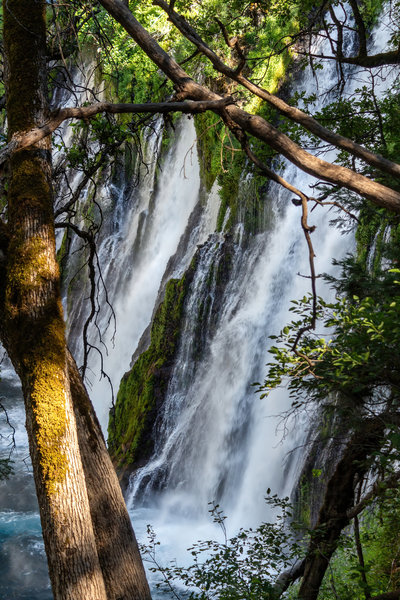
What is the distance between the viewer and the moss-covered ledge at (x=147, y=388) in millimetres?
13133

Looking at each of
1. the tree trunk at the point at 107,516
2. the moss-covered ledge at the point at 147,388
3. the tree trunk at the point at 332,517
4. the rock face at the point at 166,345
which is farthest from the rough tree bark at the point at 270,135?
the moss-covered ledge at the point at 147,388

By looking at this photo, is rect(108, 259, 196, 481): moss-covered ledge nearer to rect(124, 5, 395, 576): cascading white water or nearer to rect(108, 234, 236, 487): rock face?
rect(108, 234, 236, 487): rock face

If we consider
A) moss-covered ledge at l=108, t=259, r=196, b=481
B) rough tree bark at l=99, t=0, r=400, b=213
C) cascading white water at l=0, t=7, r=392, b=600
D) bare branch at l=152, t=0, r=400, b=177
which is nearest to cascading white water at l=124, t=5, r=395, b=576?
cascading white water at l=0, t=7, r=392, b=600

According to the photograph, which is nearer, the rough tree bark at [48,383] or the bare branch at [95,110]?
the rough tree bark at [48,383]

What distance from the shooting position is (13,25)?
4145mm

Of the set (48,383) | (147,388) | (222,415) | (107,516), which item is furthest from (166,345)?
(48,383)

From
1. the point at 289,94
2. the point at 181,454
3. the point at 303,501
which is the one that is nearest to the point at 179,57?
the point at 289,94

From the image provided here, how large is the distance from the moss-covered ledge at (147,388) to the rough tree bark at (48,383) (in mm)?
9411

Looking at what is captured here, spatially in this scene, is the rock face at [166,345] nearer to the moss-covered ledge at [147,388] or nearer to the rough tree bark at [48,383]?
the moss-covered ledge at [147,388]

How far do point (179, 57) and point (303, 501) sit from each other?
13773 mm

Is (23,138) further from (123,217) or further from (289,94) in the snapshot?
(123,217)

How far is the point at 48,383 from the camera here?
326 centimetres

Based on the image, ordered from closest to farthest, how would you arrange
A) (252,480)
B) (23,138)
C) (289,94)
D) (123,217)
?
(23,138)
(252,480)
(289,94)
(123,217)

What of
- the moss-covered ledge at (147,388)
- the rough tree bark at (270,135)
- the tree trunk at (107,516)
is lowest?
the tree trunk at (107,516)
